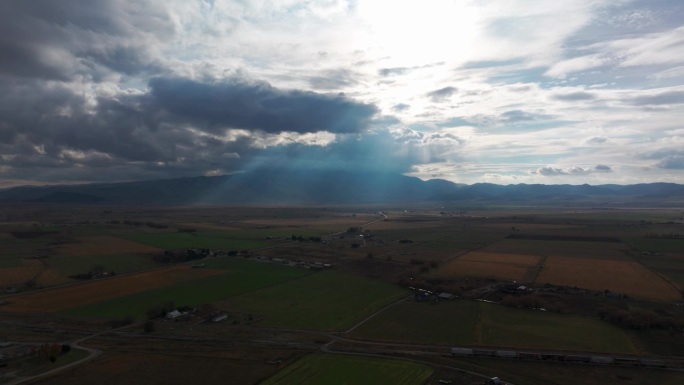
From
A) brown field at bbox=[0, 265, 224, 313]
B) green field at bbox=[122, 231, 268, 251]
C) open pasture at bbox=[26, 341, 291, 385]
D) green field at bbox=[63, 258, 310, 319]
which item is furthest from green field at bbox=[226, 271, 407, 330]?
green field at bbox=[122, 231, 268, 251]

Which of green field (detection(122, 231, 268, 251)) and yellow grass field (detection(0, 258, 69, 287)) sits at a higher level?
green field (detection(122, 231, 268, 251))

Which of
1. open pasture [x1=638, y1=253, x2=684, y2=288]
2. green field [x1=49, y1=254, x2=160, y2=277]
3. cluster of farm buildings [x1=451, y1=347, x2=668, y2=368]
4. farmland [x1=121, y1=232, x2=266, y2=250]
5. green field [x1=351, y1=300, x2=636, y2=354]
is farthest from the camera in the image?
farmland [x1=121, y1=232, x2=266, y2=250]

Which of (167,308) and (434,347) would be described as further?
(167,308)

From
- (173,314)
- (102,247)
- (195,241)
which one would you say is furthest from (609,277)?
(102,247)

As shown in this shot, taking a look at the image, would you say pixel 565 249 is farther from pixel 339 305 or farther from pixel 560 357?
pixel 560 357

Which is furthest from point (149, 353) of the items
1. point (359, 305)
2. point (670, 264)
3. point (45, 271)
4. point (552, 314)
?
point (670, 264)

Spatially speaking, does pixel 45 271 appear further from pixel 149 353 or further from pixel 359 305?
pixel 359 305

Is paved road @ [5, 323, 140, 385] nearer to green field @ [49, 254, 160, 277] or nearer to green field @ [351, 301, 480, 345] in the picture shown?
green field @ [351, 301, 480, 345]
